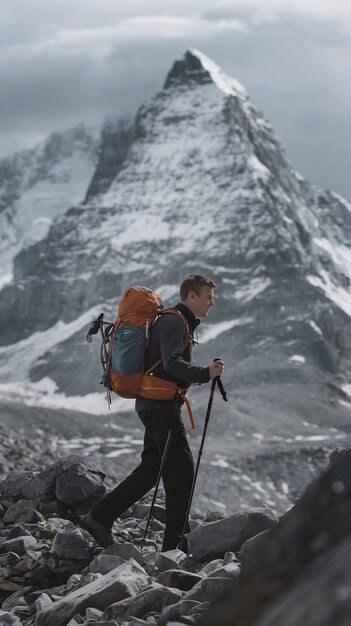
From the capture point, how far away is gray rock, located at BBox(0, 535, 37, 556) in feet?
32.3

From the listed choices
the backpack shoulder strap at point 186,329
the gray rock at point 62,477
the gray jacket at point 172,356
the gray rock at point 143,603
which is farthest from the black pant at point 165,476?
the gray rock at point 143,603

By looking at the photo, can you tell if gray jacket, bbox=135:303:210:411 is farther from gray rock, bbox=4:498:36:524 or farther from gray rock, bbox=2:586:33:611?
gray rock, bbox=4:498:36:524

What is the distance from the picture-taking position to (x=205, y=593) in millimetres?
6562

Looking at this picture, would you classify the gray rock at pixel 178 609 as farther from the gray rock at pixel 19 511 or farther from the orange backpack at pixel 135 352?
the gray rock at pixel 19 511

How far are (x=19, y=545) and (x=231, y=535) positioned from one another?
2377mm

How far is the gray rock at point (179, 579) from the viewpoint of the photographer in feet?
24.3

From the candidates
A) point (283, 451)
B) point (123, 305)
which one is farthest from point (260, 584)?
point (283, 451)

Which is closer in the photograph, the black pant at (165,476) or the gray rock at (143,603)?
the gray rock at (143,603)

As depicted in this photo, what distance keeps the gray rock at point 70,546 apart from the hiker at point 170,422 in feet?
0.47

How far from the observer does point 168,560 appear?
848cm

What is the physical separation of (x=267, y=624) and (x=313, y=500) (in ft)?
3.07

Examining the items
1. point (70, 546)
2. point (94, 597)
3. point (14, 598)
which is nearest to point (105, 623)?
point (94, 597)

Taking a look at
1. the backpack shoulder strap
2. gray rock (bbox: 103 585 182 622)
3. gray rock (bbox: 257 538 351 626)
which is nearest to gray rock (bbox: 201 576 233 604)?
gray rock (bbox: 103 585 182 622)

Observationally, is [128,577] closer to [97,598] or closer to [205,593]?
[97,598]
